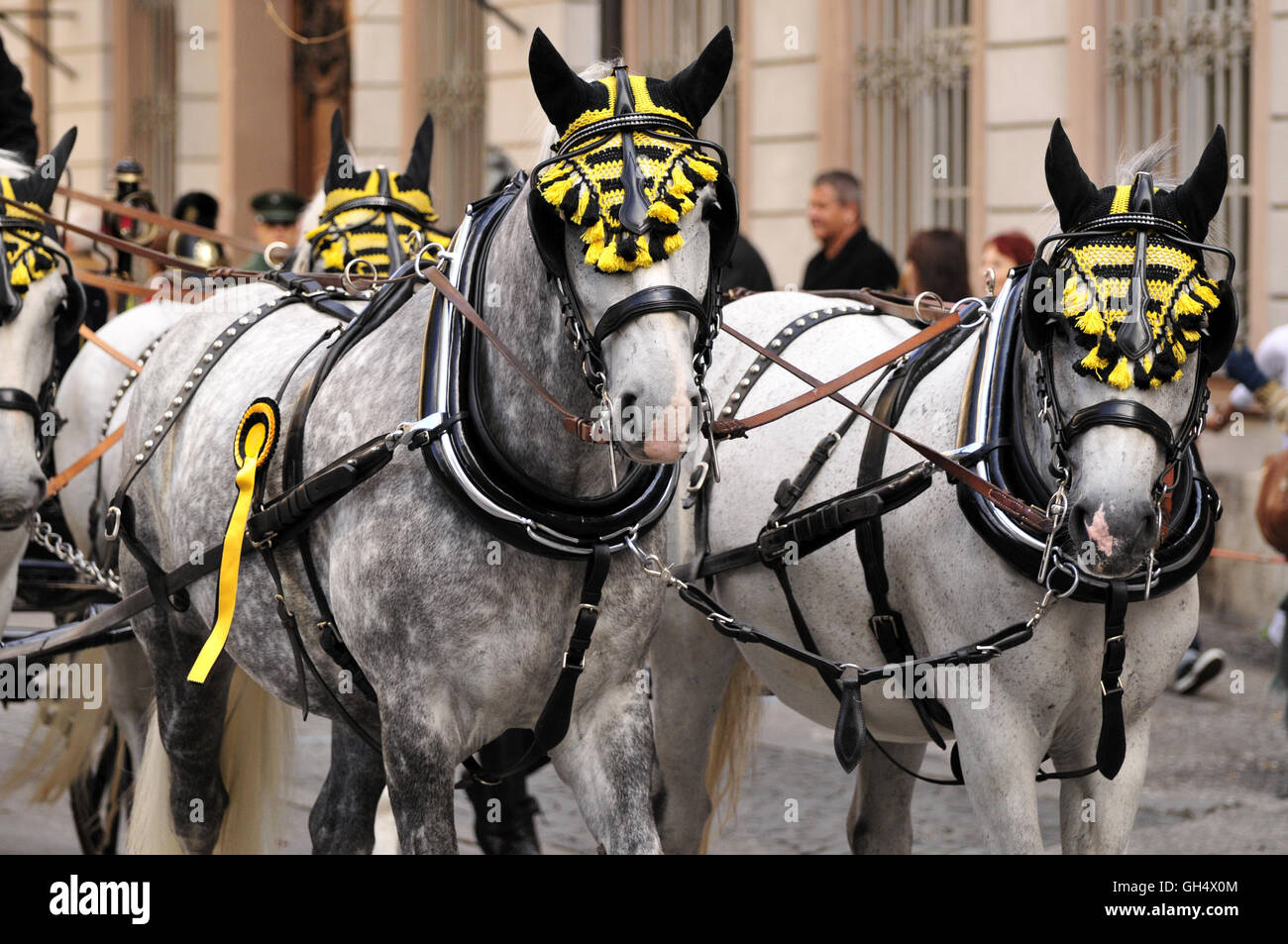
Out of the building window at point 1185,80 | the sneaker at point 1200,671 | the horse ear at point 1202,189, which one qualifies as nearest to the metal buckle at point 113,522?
the horse ear at point 1202,189

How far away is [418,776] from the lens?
3.13m

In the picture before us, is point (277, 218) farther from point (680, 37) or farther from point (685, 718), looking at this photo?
point (685, 718)

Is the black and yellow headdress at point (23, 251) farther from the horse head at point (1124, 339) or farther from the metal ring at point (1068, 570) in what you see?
the metal ring at point (1068, 570)

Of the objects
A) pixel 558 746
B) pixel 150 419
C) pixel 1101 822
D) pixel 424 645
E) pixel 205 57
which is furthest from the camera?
pixel 205 57

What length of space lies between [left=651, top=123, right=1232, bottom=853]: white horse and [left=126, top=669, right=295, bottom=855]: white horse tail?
3.25 feet

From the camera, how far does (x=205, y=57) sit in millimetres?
16141

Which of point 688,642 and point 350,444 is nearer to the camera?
point 350,444

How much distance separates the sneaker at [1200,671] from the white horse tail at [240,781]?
512 centimetres

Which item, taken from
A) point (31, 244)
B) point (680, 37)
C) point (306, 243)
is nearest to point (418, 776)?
point (31, 244)

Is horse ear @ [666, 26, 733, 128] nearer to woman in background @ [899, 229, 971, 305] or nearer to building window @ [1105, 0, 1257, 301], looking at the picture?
woman in background @ [899, 229, 971, 305]

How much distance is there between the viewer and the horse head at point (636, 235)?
2734mm
